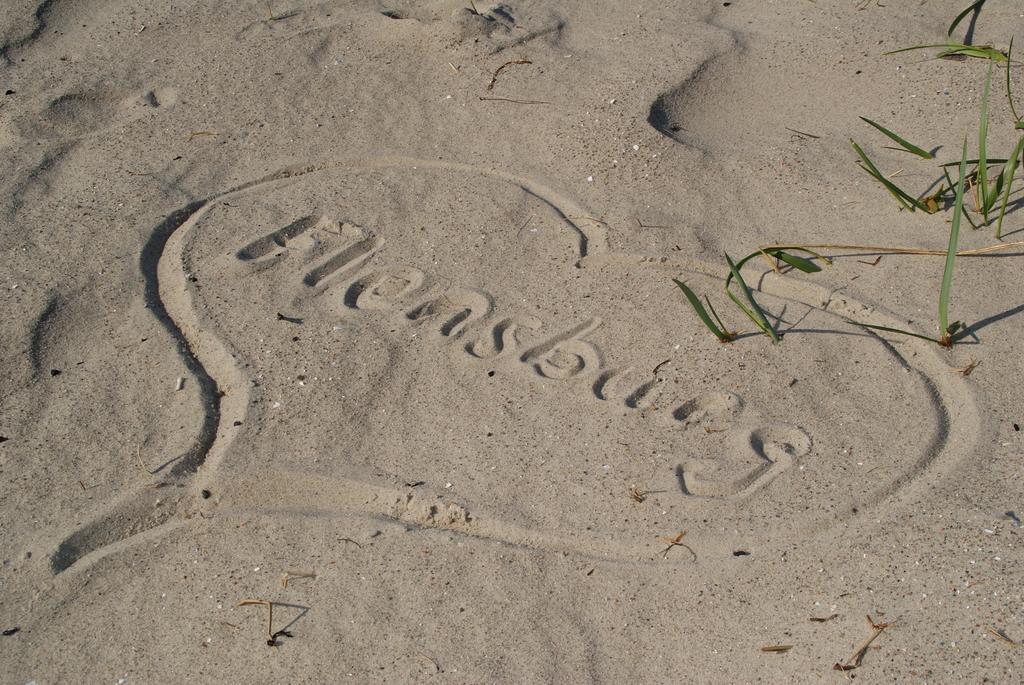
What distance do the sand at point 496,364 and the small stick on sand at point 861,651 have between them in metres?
0.01

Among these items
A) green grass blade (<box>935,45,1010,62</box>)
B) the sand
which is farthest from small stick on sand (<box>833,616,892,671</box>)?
green grass blade (<box>935,45,1010,62</box>)

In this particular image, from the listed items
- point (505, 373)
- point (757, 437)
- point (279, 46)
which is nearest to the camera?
point (757, 437)

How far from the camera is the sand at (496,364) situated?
2.23 meters

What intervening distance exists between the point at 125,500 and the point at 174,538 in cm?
18

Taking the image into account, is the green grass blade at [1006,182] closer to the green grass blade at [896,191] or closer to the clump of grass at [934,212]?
the clump of grass at [934,212]

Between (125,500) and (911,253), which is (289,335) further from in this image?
(911,253)

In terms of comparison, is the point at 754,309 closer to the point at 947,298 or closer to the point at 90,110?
the point at 947,298

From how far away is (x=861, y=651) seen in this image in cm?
209

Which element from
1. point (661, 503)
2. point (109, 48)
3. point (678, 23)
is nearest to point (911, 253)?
point (661, 503)

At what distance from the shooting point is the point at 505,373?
283 cm

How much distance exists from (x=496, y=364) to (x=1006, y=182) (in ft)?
5.58

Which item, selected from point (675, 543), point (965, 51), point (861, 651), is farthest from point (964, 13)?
point (861, 651)

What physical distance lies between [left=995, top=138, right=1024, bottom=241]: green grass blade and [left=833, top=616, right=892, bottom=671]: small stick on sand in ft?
4.70

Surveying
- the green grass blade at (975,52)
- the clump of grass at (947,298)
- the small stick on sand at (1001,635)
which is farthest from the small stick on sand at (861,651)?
the green grass blade at (975,52)
